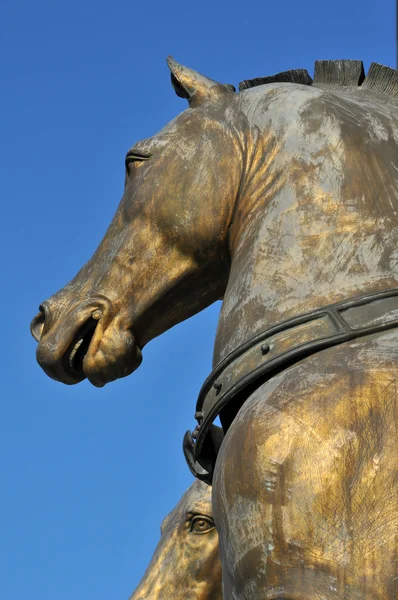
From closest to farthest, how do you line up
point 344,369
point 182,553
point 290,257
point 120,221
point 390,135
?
1. point 344,369
2. point 290,257
3. point 390,135
4. point 120,221
5. point 182,553

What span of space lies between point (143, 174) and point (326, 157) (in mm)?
747

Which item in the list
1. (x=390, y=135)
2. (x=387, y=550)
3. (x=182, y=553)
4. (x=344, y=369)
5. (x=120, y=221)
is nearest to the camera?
(x=387, y=550)

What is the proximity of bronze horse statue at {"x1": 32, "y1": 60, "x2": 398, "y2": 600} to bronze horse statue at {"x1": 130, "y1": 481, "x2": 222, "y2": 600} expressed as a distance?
240cm

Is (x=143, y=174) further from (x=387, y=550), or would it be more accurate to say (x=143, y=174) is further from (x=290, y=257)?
(x=387, y=550)

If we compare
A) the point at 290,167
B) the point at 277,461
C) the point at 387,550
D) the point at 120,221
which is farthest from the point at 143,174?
the point at 387,550

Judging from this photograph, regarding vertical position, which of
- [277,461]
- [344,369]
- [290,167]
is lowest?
[277,461]

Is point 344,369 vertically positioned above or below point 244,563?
above

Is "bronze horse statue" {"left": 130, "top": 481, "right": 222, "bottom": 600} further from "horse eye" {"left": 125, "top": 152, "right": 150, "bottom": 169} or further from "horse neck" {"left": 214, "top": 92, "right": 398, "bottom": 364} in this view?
"horse neck" {"left": 214, "top": 92, "right": 398, "bottom": 364}

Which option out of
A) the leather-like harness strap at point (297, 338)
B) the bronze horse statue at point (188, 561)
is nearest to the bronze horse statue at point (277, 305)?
the leather-like harness strap at point (297, 338)

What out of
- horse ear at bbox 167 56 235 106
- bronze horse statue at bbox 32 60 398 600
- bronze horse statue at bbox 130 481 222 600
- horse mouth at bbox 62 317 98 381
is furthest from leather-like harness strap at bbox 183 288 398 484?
bronze horse statue at bbox 130 481 222 600

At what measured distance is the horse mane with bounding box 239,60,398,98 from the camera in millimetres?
5344

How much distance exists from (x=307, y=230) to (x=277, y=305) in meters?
0.28

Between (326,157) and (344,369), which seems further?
(326,157)

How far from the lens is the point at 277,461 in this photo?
407 cm
